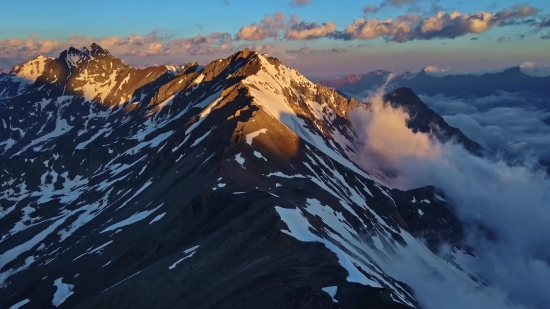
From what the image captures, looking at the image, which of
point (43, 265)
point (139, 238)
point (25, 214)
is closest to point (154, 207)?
point (139, 238)

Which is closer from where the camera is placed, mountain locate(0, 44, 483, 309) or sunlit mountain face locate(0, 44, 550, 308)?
mountain locate(0, 44, 483, 309)

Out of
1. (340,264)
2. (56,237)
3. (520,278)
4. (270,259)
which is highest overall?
(340,264)

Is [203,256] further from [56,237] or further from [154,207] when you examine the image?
[56,237]

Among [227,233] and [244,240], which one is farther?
[227,233]

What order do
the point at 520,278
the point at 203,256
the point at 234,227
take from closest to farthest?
the point at 203,256, the point at 234,227, the point at 520,278

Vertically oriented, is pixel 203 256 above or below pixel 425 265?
above

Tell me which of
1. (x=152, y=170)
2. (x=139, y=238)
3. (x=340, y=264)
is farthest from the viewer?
(x=152, y=170)

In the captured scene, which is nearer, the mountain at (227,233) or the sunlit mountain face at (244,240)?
the mountain at (227,233)

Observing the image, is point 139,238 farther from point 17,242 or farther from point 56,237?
point 17,242

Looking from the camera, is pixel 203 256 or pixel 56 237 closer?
pixel 203 256

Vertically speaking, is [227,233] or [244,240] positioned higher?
[244,240]
